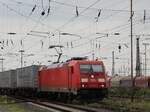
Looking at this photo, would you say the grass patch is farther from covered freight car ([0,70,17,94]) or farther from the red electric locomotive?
covered freight car ([0,70,17,94])

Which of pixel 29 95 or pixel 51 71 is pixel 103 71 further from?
pixel 29 95

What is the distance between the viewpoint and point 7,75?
2494 inches

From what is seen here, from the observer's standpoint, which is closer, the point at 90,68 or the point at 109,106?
the point at 109,106

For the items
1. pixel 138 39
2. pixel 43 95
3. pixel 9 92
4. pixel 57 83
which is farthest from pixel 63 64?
pixel 9 92

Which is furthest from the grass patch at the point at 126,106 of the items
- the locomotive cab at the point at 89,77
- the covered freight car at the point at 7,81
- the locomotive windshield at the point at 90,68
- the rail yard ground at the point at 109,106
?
the covered freight car at the point at 7,81

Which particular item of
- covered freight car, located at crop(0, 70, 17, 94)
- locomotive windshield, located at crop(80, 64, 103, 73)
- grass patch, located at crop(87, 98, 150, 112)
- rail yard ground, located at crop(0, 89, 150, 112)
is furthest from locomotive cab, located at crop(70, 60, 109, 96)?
covered freight car, located at crop(0, 70, 17, 94)

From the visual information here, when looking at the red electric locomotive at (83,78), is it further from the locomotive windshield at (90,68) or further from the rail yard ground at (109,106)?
the rail yard ground at (109,106)

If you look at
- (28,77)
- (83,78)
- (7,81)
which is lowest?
(7,81)

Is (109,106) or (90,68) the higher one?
(90,68)

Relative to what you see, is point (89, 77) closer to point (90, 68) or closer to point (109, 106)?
point (90, 68)

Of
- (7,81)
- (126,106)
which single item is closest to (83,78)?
(126,106)

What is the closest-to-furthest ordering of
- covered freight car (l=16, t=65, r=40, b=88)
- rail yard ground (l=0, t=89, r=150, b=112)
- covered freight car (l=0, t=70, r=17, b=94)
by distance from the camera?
rail yard ground (l=0, t=89, r=150, b=112), covered freight car (l=16, t=65, r=40, b=88), covered freight car (l=0, t=70, r=17, b=94)

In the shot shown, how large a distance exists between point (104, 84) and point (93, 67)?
5.02ft

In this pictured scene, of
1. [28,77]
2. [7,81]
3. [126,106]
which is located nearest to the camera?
[126,106]
